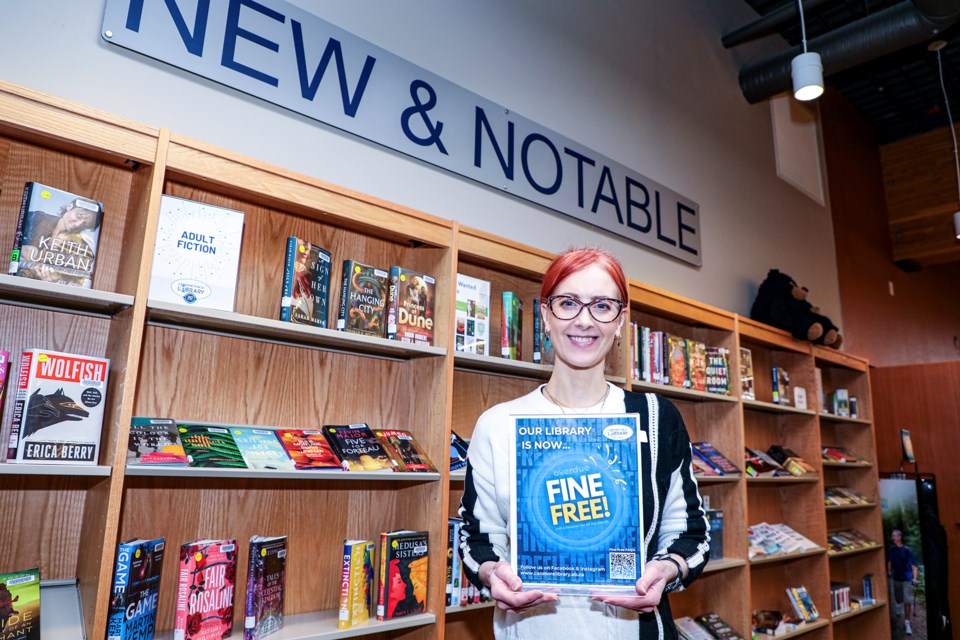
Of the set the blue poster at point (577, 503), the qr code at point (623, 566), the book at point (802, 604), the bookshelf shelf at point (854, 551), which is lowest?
the book at point (802, 604)

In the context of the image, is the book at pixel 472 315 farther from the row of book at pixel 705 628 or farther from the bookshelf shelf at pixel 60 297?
the row of book at pixel 705 628

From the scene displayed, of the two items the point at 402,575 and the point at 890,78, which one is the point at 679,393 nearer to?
the point at 402,575

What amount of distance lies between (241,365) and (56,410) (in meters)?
0.65

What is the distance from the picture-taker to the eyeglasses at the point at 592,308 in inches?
56.1

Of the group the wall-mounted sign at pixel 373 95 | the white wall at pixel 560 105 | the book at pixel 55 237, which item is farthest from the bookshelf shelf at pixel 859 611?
the book at pixel 55 237

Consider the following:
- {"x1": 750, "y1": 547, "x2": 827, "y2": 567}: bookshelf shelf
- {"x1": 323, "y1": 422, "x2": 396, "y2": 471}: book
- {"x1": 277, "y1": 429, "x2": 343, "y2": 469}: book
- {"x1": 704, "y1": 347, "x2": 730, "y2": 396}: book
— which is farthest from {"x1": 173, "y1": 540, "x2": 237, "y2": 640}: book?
{"x1": 750, "y1": 547, "x2": 827, "y2": 567}: bookshelf shelf

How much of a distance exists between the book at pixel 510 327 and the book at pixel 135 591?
145 centimetres

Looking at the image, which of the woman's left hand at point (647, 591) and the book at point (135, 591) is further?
the book at point (135, 591)

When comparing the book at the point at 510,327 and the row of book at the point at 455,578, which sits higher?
the book at the point at 510,327

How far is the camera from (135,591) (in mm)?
1735

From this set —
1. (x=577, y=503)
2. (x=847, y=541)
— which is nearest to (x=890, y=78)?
(x=847, y=541)

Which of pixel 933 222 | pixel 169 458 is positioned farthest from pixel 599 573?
pixel 933 222

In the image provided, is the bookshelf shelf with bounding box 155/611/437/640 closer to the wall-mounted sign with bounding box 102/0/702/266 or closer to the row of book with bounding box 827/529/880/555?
the wall-mounted sign with bounding box 102/0/702/266

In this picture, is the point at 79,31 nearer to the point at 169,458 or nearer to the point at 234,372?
the point at 234,372
